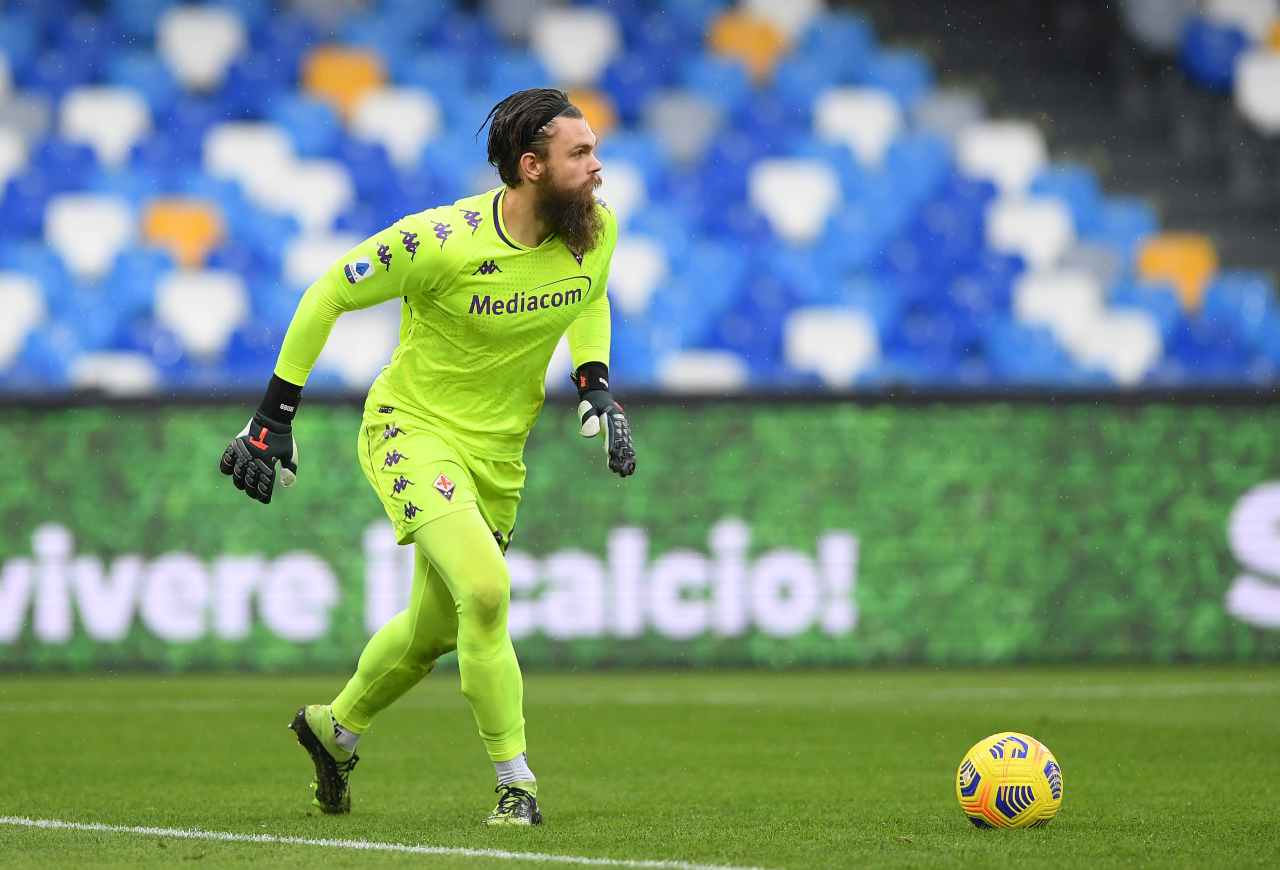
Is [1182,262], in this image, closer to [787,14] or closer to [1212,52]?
[1212,52]

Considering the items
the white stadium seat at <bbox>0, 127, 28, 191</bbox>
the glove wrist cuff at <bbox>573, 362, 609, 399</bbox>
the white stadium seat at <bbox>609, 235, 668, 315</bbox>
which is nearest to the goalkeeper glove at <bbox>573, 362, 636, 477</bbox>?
the glove wrist cuff at <bbox>573, 362, 609, 399</bbox>

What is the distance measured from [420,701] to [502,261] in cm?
559

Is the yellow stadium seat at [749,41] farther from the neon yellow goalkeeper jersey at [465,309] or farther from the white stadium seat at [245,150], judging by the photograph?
the neon yellow goalkeeper jersey at [465,309]

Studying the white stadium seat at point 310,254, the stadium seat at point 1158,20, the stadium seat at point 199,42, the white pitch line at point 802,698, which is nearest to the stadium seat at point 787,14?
the stadium seat at point 1158,20

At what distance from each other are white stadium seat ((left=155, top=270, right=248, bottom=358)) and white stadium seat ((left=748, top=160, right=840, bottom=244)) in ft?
13.9

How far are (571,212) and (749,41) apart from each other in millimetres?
11394

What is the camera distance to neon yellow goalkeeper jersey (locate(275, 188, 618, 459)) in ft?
19.0

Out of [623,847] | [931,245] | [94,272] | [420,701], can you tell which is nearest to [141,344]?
[94,272]

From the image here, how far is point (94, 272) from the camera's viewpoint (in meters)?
15.2

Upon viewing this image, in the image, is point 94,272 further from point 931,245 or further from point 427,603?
point 427,603

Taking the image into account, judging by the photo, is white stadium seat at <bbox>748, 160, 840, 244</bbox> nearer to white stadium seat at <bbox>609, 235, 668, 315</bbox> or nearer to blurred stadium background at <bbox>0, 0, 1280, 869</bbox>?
blurred stadium background at <bbox>0, 0, 1280, 869</bbox>

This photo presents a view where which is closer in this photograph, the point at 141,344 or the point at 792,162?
the point at 141,344

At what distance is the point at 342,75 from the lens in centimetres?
1627

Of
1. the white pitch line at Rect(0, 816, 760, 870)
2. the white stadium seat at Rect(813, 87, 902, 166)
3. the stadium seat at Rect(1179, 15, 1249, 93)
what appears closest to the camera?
the white pitch line at Rect(0, 816, 760, 870)
